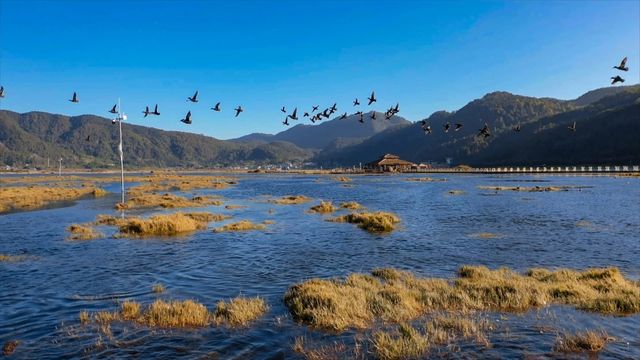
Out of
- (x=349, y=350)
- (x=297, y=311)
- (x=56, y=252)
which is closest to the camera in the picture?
(x=349, y=350)

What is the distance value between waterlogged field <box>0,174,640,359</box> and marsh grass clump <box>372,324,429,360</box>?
30mm

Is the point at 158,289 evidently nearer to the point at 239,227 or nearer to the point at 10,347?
the point at 10,347

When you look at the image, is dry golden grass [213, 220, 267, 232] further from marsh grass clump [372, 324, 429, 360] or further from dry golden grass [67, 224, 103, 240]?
marsh grass clump [372, 324, 429, 360]

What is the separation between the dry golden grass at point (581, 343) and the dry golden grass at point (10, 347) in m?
12.5

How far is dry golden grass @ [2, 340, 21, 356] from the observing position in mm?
10820

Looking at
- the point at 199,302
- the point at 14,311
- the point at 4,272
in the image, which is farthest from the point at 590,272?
the point at 4,272

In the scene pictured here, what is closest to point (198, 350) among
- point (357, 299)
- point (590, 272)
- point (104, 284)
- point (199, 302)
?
point (199, 302)

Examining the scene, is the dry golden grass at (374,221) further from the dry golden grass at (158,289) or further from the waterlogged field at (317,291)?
the dry golden grass at (158,289)

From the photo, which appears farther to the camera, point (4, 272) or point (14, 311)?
point (4, 272)

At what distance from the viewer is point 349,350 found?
10.8m

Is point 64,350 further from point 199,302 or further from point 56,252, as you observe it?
point 56,252

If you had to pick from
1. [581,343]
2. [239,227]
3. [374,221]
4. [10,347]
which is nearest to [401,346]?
[581,343]

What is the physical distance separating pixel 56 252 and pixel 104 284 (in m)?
8.62

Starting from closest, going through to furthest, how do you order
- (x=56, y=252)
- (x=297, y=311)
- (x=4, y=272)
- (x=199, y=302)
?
(x=297, y=311), (x=199, y=302), (x=4, y=272), (x=56, y=252)
